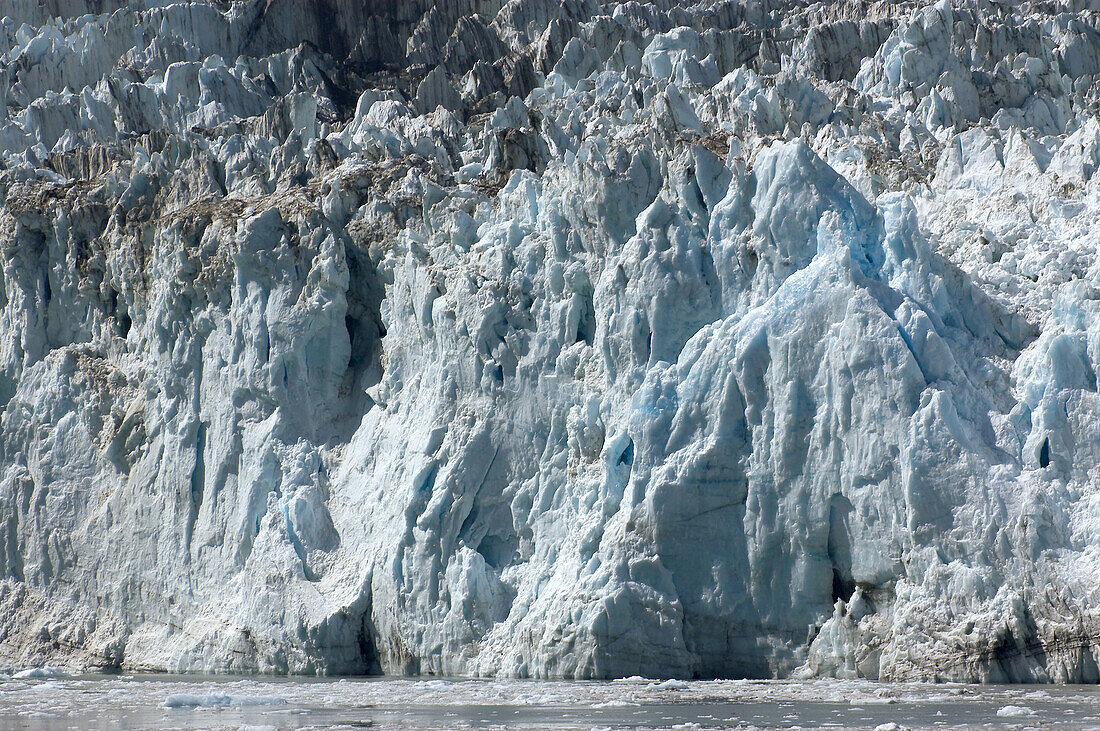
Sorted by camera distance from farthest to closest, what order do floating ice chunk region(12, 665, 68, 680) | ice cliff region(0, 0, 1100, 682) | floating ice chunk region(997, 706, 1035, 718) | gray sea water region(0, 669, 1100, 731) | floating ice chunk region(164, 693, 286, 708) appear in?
floating ice chunk region(12, 665, 68, 680) < ice cliff region(0, 0, 1100, 682) < floating ice chunk region(164, 693, 286, 708) < gray sea water region(0, 669, 1100, 731) < floating ice chunk region(997, 706, 1035, 718)

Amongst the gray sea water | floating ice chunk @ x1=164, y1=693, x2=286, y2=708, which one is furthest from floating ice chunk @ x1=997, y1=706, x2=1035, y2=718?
floating ice chunk @ x1=164, y1=693, x2=286, y2=708

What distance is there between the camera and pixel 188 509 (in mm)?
30109

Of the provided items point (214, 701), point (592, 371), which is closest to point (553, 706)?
point (214, 701)

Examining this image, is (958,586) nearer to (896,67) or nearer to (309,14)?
(896,67)

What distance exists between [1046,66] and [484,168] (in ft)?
47.8

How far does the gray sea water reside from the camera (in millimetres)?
16188

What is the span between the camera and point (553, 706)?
61.8ft

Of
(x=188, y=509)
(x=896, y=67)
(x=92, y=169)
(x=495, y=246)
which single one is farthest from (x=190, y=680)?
(x=896, y=67)

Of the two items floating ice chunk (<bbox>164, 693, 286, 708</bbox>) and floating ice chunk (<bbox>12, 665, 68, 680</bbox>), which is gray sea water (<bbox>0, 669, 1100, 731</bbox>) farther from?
floating ice chunk (<bbox>12, 665, 68, 680</bbox>)

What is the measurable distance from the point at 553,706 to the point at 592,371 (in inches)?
347

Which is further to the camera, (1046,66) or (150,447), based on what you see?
(1046,66)

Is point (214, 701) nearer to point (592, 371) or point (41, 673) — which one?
point (592, 371)

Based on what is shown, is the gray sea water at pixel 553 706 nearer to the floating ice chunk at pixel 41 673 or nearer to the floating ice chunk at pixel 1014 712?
the floating ice chunk at pixel 1014 712

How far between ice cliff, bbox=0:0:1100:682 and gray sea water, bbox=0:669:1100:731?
1.88m
